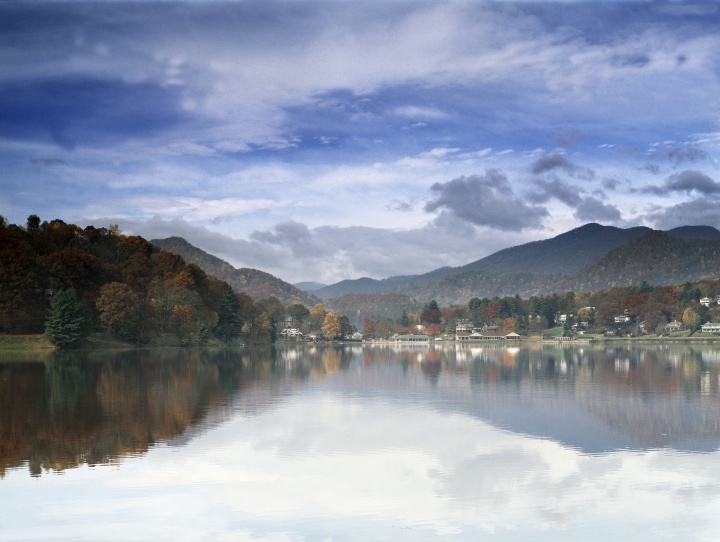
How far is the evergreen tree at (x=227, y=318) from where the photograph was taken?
112062 mm

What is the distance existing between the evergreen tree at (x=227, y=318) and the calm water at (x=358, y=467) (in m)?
80.2

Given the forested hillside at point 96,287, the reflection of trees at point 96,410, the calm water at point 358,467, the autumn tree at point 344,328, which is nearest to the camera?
the calm water at point 358,467

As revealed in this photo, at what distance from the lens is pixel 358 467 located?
1709cm

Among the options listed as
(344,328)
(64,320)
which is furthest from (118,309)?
(344,328)

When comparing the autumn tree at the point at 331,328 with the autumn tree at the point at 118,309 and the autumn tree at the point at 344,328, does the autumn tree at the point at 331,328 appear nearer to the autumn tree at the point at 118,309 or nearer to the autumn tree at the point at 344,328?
the autumn tree at the point at 344,328

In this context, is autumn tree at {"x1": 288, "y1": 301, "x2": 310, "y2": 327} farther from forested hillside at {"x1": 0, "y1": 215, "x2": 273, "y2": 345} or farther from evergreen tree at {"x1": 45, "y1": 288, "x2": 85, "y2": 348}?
evergreen tree at {"x1": 45, "y1": 288, "x2": 85, "y2": 348}

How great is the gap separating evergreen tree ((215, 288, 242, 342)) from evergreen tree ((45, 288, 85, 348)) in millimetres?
35890

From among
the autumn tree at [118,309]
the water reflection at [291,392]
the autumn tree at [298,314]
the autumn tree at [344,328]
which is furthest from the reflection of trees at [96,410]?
the autumn tree at [298,314]

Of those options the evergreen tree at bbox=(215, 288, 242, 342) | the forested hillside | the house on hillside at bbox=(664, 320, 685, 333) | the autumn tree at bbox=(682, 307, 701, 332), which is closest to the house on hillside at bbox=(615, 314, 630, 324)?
the house on hillside at bbox=(664, 320, 685, 333)

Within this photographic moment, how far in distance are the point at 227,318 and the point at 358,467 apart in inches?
3859

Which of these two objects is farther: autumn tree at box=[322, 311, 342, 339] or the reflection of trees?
autumn tree at box=[322, 311, 342, 339]

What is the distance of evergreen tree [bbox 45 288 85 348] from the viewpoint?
75.1 meters

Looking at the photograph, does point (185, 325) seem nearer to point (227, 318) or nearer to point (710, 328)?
point (227, 318)

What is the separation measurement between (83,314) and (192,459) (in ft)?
219
